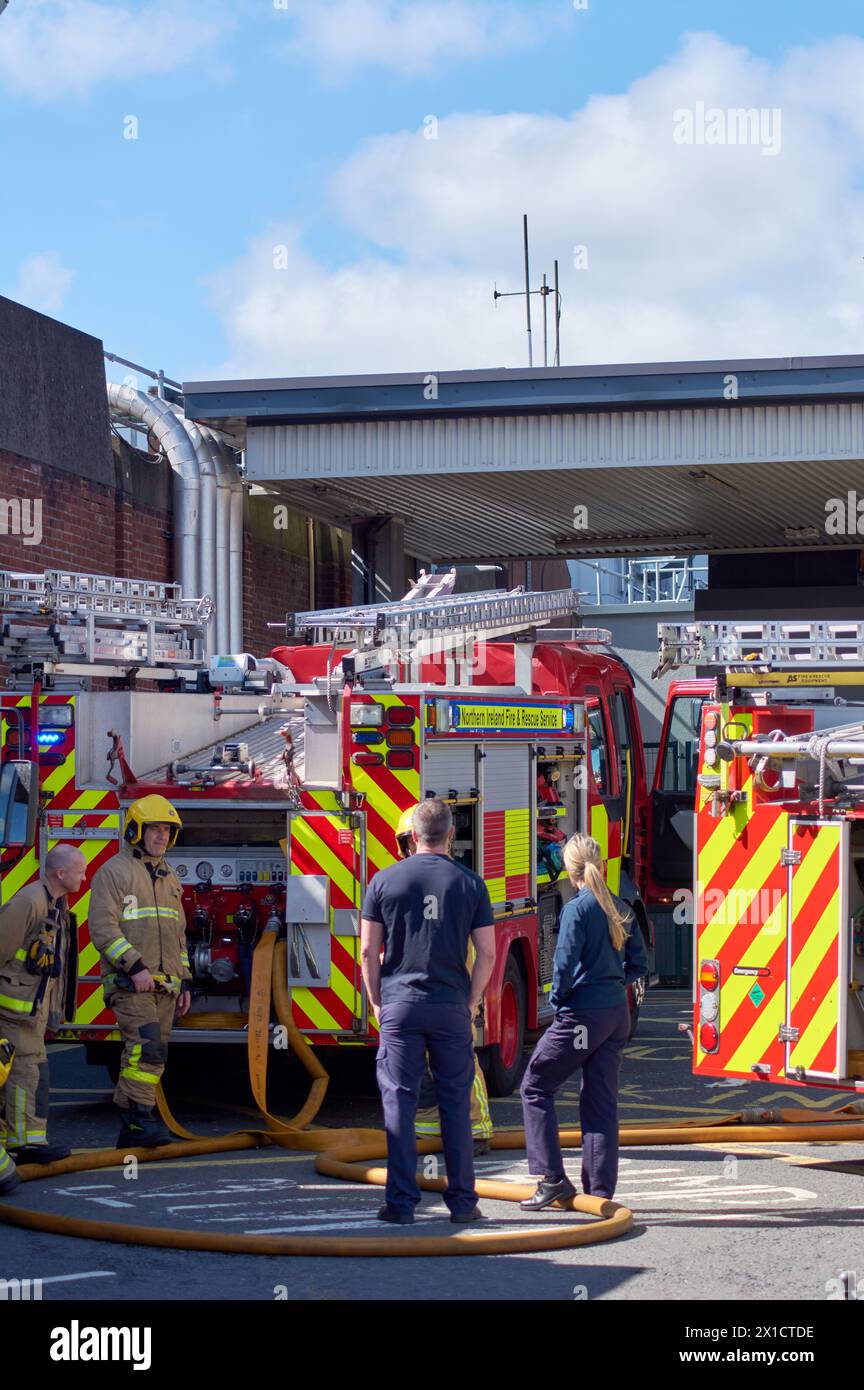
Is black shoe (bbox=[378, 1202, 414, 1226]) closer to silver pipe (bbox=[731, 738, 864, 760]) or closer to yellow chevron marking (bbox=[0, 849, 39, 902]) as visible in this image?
silver pipe (bbox=[731, 738, 864, 760])

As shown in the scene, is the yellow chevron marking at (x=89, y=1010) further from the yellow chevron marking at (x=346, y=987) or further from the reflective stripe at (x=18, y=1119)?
the reflective stripe at (x=18, y=1119)

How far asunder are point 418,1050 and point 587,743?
5.89m

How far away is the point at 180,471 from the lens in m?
18.1

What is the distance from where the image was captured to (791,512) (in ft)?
67.9

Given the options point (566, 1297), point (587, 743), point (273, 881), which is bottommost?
point (566, 1297)

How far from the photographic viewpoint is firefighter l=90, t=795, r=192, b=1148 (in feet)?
31.3

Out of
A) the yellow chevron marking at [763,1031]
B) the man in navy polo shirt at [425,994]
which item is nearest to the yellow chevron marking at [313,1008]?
the man in navy polo shirt at [425,994]

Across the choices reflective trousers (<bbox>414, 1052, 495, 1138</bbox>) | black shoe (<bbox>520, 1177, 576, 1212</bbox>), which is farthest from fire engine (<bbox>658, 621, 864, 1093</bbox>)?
reflective trousers (<bbox>414, 1052, 495, 1138</bbox>)

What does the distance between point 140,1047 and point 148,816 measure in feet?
4.02

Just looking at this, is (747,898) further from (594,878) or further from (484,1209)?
(484,1209)

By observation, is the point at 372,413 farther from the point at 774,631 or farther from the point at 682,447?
the point at 774,631

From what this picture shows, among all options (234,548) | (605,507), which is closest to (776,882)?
(234,548)
